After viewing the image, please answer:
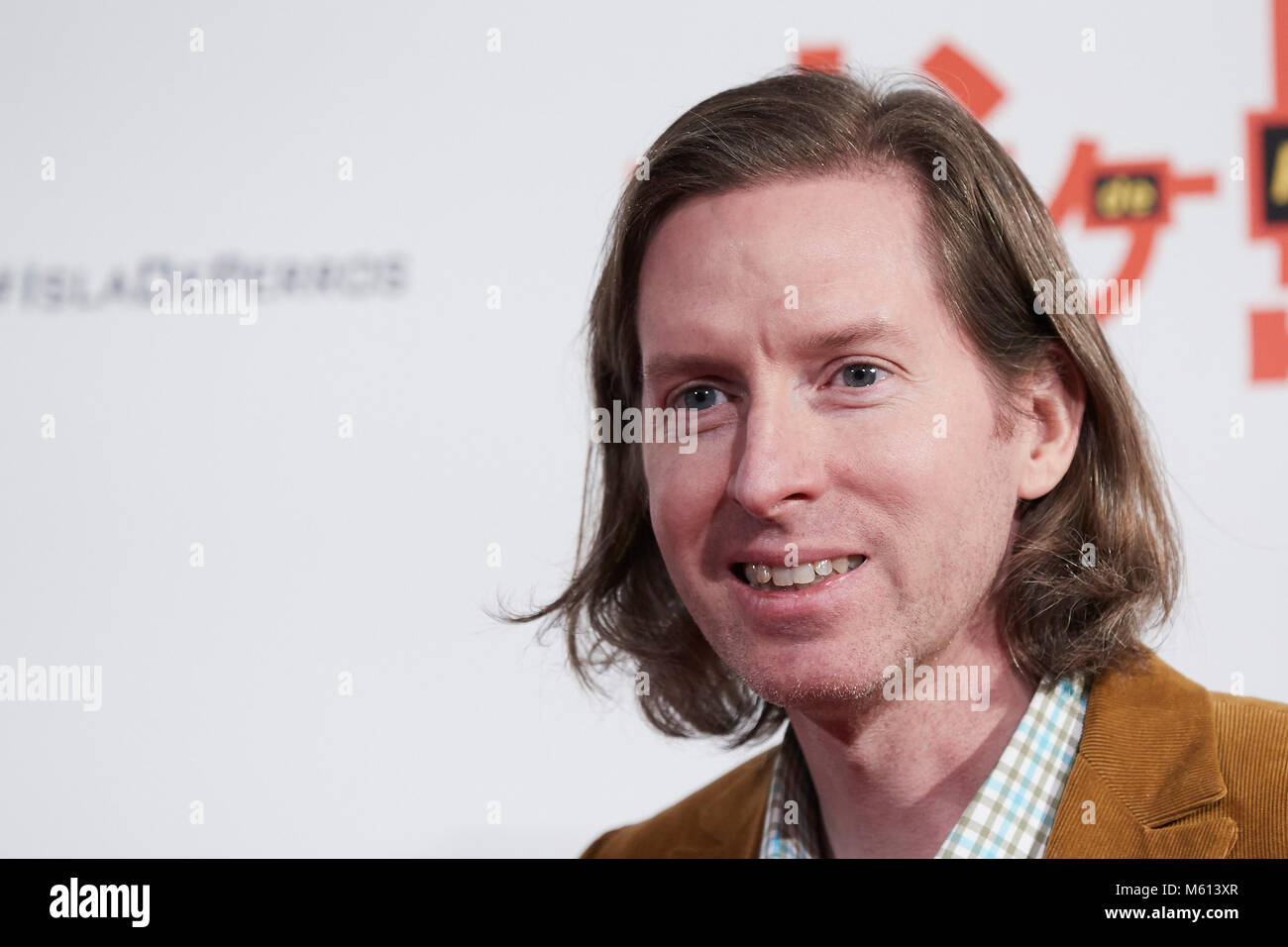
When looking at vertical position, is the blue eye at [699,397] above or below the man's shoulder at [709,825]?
above

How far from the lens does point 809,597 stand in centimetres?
146

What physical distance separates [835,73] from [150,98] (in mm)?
2038

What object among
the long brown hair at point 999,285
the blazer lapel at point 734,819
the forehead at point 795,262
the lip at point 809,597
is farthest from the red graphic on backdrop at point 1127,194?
the lip at point 809,597

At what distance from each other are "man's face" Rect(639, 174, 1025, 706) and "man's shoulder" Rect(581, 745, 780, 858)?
0.39 metres

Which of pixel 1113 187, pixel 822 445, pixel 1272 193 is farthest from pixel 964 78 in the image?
pixel 822 445

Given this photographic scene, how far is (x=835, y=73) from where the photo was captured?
68.9 inches

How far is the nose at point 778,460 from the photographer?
55.5 inches

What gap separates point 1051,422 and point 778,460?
447 mm

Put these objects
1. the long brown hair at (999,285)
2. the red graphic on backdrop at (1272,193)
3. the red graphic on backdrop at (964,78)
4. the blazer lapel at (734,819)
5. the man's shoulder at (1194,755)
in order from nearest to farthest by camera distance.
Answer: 1. the man's shoulder at (1194,755)
2. the long brown hair at (999,285)
3. the blazer lapel at (734,819)
4. the red graphic on backdrop at (1272,193)
5. the red graphic on backdrop at (964,78)

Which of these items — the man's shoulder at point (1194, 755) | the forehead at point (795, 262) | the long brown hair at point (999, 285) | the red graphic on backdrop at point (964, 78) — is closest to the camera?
the man's shoulder at point (1194, 755)

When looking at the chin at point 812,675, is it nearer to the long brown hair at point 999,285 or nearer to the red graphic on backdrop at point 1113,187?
the long brown hair at point 999,285

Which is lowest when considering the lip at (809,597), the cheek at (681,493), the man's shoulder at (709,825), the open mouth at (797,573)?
the man's shoulder at (709,825)
